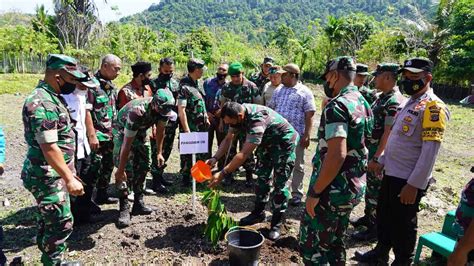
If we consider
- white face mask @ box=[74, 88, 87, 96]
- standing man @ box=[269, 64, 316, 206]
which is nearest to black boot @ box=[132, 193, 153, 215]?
white face mask @ box=[74, 88, 87, 96]

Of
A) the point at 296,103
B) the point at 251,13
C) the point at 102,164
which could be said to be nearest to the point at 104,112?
the point at 102,164

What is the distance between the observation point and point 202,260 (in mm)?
3676

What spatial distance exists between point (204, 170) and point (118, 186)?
1247 millimetres

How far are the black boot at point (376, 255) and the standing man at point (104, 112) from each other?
344 centimetres

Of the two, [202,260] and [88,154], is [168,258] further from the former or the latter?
[88,154]

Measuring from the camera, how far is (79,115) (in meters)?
3.92

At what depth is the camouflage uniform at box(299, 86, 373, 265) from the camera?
2.59 m

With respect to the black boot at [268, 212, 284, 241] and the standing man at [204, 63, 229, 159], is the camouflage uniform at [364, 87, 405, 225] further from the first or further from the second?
the standing man at [204, 63, 229, 159]

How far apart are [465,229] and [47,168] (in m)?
3.21

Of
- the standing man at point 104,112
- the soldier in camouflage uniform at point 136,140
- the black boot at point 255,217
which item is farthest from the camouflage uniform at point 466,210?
the standing man at point 104,112

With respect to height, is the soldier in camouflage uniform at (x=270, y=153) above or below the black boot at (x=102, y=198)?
above

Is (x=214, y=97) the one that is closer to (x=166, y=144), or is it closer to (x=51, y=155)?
(x=166, y=144)

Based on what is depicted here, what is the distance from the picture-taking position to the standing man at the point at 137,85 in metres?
4.84

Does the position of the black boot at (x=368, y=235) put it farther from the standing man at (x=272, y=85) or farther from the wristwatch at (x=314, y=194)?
the standing man at (x=272, y=85)
